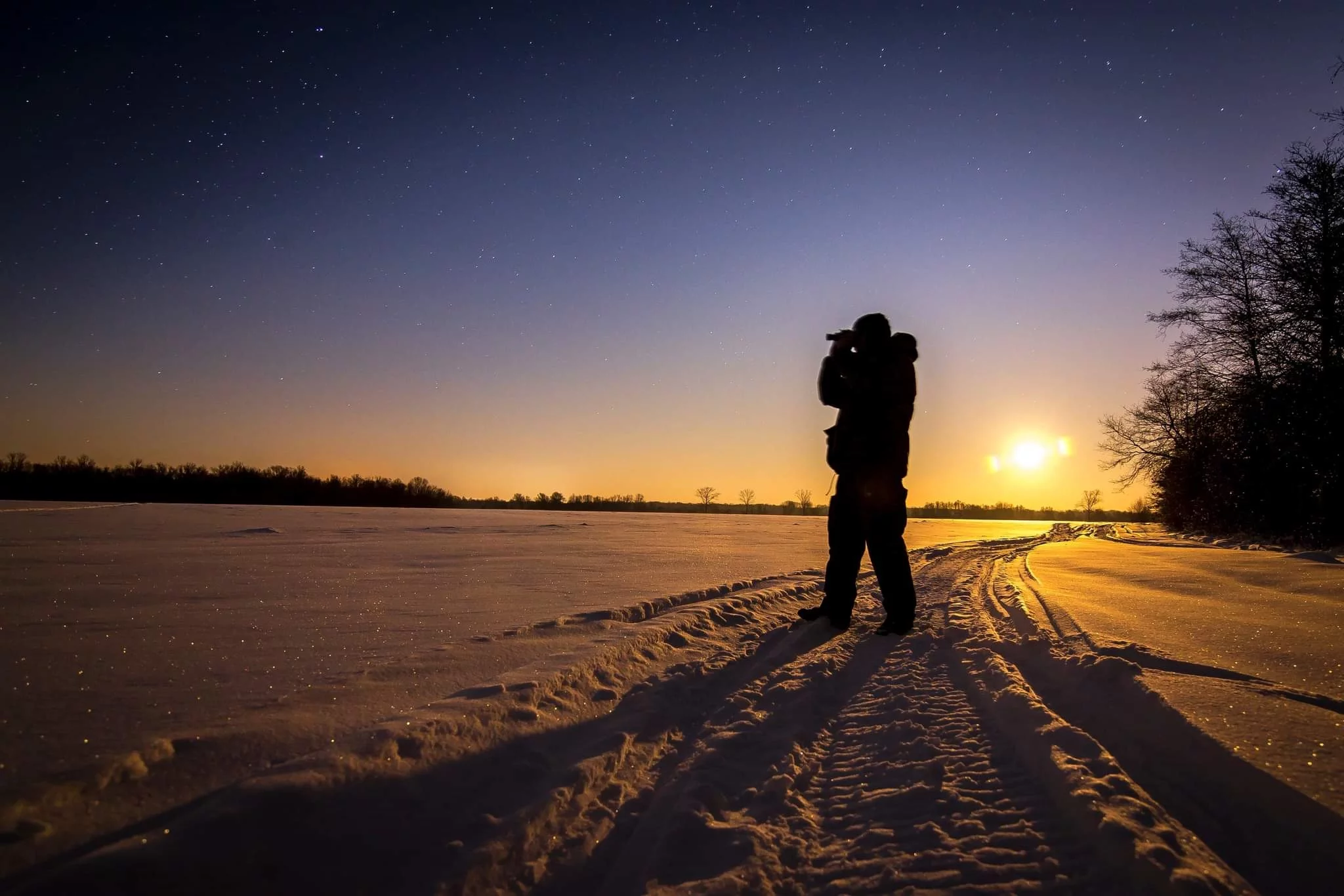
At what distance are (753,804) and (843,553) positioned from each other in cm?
267

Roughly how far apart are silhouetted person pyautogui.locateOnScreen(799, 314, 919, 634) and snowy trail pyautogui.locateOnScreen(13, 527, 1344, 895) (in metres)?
1.47

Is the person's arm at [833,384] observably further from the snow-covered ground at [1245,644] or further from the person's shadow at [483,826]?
the person's shadow at [483,826]

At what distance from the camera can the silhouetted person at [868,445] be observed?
3.94 metres

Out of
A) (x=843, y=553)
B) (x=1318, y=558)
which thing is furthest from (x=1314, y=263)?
(x=843, y=553)

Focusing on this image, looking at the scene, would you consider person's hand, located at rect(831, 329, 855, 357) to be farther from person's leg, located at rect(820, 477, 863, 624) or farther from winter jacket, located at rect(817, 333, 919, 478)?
person's leg, located at rect(820, 477, 863, 624)

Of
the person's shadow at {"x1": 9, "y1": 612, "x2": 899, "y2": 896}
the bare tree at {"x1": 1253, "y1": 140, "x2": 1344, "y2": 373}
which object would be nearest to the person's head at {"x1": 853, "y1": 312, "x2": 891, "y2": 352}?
the person's shadow at {"x1": 9, "y1": 612, "x2": 899, "y2": 896}

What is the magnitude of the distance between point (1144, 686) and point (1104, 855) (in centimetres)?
114

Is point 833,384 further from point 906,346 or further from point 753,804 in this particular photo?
point 753,804

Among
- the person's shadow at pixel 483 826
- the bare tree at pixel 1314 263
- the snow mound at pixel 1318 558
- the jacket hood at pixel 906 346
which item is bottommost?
the person's shadow at pixel 483 826

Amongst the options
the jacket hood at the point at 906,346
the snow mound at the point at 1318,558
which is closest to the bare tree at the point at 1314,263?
the snow mound at the point at 1318,558

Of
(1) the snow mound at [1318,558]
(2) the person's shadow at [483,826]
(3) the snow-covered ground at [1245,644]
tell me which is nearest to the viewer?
(2) the person's shadow at [483,826]

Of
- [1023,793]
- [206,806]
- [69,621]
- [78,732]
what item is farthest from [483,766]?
[69,621]

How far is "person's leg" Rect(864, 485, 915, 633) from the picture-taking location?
3.72 meters

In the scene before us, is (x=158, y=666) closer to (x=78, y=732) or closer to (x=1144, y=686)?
(x=78, y=732)
